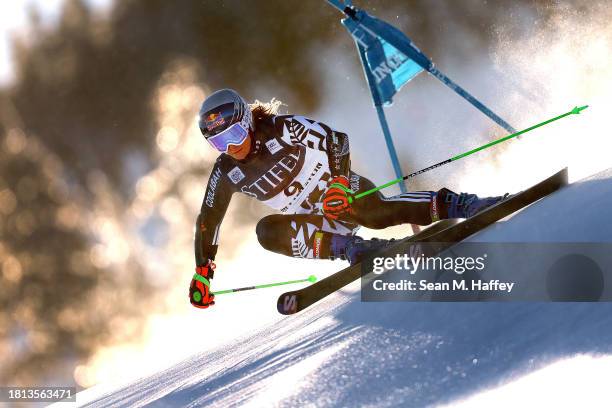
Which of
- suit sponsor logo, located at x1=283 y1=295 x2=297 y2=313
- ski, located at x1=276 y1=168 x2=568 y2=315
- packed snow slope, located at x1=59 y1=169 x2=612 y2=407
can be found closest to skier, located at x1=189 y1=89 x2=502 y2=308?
ski, located at x1=276 y1=168 x2=568 y2=315

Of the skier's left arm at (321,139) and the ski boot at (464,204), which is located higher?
the skier's left arm at (321,139)

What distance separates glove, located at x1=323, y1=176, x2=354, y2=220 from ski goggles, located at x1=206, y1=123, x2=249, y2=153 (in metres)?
0.67

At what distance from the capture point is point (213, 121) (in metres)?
4.70

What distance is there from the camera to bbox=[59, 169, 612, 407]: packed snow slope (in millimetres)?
1909

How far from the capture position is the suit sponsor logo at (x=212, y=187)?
5.08m

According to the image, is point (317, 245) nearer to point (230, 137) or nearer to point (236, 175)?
point (236, 175)

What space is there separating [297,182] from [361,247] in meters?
0.73

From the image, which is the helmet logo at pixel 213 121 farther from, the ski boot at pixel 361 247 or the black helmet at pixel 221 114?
the ski boot at pixel 361 247

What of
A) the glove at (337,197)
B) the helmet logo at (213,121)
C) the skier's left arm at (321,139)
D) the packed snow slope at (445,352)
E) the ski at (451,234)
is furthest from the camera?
the skier's left arm at (321,139)

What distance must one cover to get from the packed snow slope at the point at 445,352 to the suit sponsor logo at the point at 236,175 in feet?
4.88

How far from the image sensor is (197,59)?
18.9 metres

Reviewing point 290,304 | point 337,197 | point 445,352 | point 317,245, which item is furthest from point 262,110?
point 445,352

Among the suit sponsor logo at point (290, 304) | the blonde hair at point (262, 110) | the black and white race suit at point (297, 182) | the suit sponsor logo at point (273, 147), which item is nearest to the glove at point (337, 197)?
the black and white race suit at point (297, 182)

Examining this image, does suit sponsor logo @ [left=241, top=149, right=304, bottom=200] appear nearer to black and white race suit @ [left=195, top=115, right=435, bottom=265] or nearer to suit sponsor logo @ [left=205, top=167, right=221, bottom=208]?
black and white race suit @ [left=195, top=115, right=435, bottom=265]
